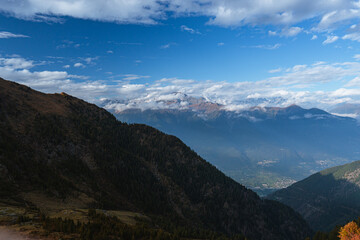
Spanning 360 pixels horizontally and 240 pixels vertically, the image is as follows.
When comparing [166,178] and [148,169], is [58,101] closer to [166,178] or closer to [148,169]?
[148,169]

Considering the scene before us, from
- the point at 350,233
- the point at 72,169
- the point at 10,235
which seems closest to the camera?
the point at 10,235

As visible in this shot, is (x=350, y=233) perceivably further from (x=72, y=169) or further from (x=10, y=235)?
(x=72, y=169)

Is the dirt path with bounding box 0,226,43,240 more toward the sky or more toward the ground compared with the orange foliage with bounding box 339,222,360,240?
more toward the ground

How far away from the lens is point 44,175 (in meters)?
99.6

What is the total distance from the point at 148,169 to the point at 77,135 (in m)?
68.8

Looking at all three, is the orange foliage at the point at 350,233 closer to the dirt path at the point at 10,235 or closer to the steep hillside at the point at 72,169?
the dirt path at the point at 10,235

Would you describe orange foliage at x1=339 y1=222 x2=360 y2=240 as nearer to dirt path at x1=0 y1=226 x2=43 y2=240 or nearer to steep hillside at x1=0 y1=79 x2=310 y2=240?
dirt path at x1=0 y1=226 x2=43 y2=240

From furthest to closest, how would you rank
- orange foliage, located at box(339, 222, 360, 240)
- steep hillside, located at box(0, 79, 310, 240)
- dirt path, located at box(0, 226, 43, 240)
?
steep hillside, located at box(0, 79, 310, 240)
orange foliage, located at box(339, 222, 360, 240)
dirt path, located at box(0, 226, 43, 240)

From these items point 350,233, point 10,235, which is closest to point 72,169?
point 10,235

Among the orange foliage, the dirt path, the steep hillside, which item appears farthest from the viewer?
the steep hillside

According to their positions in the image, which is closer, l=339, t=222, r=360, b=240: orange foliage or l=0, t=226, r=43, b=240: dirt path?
l=0, t=226, r=43, b=240: dirt path

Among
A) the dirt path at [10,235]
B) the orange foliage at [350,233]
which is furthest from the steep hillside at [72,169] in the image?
the orange foliage at [350,233]

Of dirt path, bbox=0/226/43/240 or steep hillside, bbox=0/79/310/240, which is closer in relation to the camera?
dirt path, bbox=0/226/43/240

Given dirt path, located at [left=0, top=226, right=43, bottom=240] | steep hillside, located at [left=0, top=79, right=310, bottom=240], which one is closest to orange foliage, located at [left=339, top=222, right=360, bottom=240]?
dirt path, located at [left=0, top=226, right=43, bottom=240]
